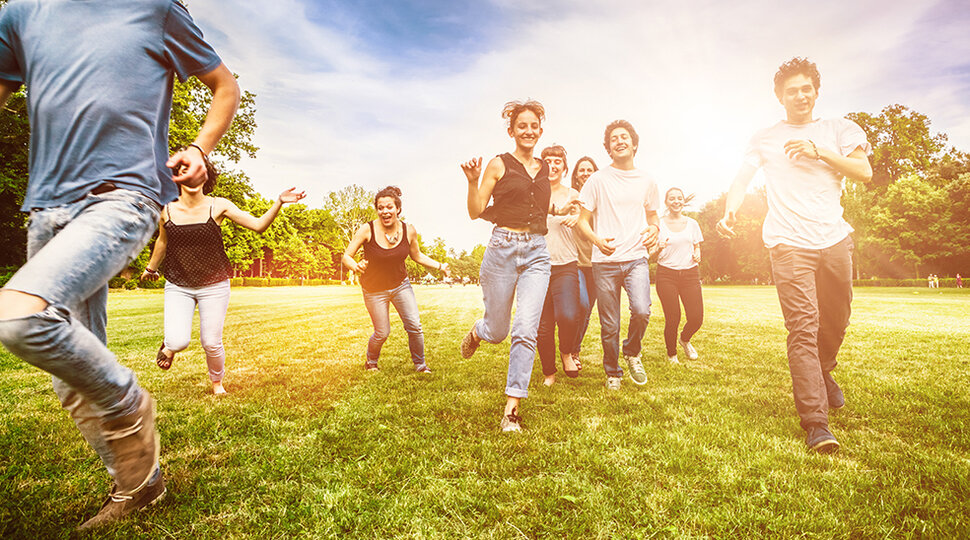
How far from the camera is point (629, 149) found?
564 centimetres

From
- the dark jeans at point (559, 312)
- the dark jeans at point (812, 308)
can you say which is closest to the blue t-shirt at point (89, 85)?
the dark jeans at point (812, 308)

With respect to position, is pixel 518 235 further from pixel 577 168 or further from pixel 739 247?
pixel 739 247

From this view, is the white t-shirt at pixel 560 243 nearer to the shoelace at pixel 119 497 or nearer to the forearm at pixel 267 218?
the forearm at pixel 267 218

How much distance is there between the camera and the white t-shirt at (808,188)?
3.89 metres

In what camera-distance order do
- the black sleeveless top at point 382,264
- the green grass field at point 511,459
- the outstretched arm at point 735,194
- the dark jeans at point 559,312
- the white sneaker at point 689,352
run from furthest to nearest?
the white sneaker at point 689,352 < the black sleeveless top at point 382,264 < the dark jeans at point 559,312 < the outstretched arm at point 735,194 < the green grass field at point 511,459

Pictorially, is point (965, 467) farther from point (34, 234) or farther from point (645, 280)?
point (34, 234)

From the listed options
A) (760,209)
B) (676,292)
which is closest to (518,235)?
(676,292)

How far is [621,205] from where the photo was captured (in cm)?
562

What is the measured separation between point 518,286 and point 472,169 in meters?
1.17

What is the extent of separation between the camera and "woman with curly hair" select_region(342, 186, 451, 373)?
6285 millimetres

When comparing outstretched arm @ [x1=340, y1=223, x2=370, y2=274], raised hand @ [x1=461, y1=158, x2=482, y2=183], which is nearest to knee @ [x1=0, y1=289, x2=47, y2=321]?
raised hand @ [x1=461, y1=158, x2=482, y2=183]

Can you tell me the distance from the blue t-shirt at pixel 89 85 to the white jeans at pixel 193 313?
2.94m

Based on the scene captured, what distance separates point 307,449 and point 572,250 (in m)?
3.80

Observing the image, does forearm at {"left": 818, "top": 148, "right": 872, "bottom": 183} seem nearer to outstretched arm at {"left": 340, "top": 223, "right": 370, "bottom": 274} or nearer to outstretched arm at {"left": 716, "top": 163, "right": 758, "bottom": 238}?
outstretched arm at {"left": 716, "top": 163, "right": 758, "bottom": 238}
